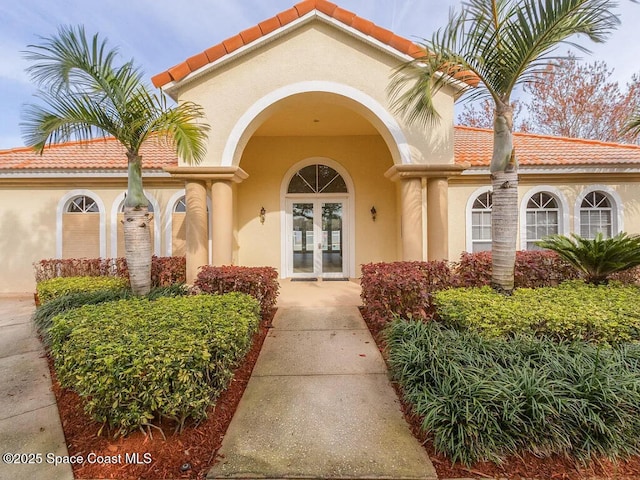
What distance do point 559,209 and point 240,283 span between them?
10193 mm

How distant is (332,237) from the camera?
10.6m

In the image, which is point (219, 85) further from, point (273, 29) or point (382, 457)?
point (382, 457)

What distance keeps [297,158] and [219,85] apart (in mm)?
3776

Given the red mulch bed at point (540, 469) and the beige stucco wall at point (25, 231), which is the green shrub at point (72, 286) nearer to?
the beige stucco wall at point (25, 231)

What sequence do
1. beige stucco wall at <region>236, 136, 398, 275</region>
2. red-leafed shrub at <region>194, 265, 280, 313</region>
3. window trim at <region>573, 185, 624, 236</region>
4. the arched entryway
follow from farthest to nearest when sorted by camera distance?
the arched entryway
beige stucco wall at <region>236, 136, 398, 275</region>
window trim at <region>573, 185, 624, 236</region>
red-leafed shrub at <region>194, 265, 280, 313</region>

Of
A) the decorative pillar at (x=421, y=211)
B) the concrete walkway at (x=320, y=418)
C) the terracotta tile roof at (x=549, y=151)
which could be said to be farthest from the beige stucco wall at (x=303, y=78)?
the concrete walkway at (x=320, y=418)

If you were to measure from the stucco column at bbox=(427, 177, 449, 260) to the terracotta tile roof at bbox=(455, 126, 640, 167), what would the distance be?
107 inches

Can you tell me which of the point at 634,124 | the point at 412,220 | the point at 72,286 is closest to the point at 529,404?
the point at 412,220

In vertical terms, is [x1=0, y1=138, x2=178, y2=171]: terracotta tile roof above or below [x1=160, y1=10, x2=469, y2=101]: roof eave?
below

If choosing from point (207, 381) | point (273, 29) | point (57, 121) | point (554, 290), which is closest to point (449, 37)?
point (273, 29)

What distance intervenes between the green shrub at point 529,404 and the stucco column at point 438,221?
3.74 m

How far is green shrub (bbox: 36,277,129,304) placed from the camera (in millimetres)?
6672

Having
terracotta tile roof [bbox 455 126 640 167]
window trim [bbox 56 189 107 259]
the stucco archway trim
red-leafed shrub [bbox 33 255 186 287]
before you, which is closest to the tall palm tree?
the stucco archway trim

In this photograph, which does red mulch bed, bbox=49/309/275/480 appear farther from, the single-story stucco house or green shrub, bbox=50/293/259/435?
the single-story stucco house
